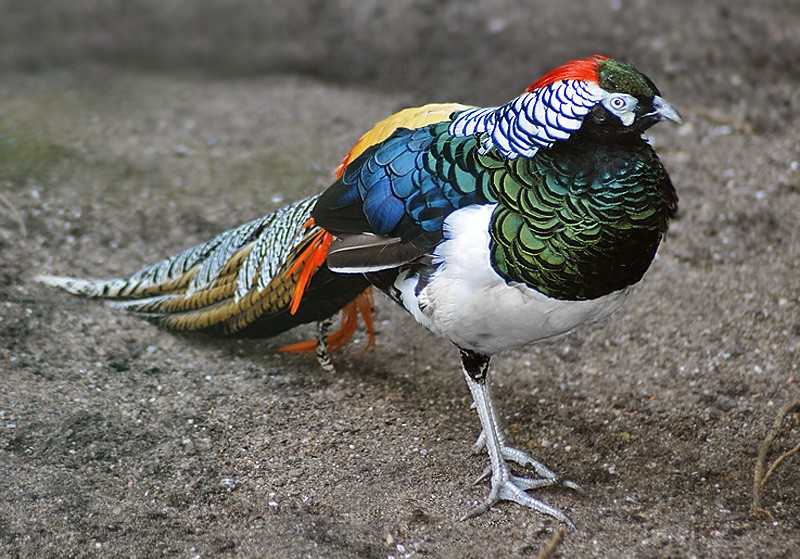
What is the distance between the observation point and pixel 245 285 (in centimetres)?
345

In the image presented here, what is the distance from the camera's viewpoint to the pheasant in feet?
8.20

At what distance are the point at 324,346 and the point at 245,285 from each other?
17.9 inches

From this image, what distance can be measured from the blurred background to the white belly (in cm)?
336

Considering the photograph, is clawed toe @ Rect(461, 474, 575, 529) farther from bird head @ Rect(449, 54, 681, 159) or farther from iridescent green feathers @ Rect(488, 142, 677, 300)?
bird head @ Rect(449, 54, 681, 159)

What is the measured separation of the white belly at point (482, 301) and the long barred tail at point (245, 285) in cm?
57

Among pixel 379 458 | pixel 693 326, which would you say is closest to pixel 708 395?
pixel 693 326

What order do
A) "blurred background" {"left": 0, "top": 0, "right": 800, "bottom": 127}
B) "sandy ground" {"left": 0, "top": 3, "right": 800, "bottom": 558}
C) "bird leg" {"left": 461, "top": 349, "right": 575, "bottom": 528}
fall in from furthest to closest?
1. "blurred background" {"left": 0, "top": 0, "right": 800, "bottom": 127}
2. "bird leg" {"left": 461, "top": 349, "right": 575, "bottom": 528}
3. "sandy ground" {"left": 0, "top": 3, "right": 800, "bottom": 558}

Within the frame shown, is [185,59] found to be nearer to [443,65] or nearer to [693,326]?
[443,65]

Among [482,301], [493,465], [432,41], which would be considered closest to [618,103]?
[482,301]

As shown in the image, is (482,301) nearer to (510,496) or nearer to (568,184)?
(568,184)

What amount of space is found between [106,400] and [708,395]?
2.37m

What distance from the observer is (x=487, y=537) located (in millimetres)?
2820

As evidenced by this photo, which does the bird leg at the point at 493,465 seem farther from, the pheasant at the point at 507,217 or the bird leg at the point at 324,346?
the bird leg at the point at 324,346

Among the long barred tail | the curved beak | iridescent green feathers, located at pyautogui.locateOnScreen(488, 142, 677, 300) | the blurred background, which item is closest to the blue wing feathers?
iridescent green feathers, located at pyautogui.locateOnScreen(488, 142, 677, 300)
